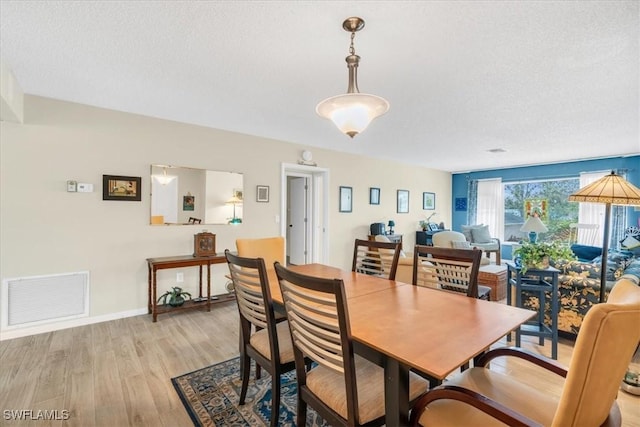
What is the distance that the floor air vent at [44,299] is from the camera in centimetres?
282

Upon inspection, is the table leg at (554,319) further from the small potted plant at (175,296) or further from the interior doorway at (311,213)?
the small potted plant at (175,296)

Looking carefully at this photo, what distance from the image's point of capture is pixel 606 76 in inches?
94.3

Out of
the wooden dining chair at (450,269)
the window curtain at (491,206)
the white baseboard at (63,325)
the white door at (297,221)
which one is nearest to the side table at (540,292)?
the wooden dining chair at (450,269)

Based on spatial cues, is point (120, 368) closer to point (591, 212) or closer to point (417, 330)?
point (417, 330)

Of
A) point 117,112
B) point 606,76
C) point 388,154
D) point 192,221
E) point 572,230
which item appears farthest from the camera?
point 572,230

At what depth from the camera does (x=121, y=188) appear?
11.0ft

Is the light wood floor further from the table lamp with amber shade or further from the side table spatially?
the table lamp with amber shade

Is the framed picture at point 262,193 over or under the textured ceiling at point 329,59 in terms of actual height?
under

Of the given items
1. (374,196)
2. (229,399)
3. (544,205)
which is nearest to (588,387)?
(229,399)

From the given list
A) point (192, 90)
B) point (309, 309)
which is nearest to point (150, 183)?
point (192, 90)

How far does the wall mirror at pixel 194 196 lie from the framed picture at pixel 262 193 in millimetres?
265

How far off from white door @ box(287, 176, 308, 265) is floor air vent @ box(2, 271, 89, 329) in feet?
10.8

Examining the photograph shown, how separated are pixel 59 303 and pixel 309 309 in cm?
324

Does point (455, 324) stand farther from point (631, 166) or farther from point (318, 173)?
point (631, 166)
